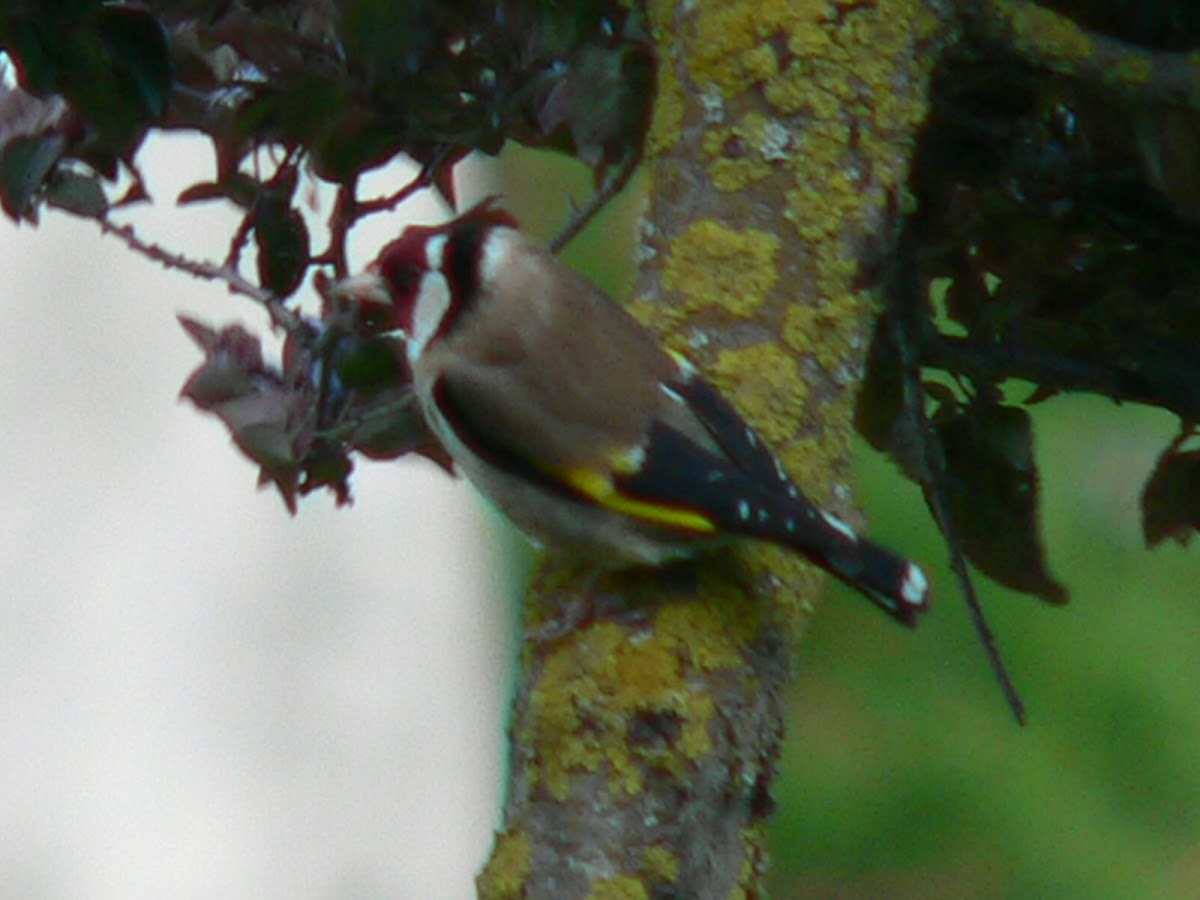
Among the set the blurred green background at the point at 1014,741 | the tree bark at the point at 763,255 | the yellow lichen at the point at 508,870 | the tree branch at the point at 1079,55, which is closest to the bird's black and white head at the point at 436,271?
the tree bark at the point at 763,255

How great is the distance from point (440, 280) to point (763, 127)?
543 millimetres

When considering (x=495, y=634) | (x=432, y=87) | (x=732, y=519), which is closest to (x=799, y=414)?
(x=732, y=519)

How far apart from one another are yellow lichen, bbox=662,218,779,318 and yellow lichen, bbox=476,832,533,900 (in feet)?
1.32

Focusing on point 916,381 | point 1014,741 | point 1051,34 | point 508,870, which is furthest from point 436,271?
point 1014,741

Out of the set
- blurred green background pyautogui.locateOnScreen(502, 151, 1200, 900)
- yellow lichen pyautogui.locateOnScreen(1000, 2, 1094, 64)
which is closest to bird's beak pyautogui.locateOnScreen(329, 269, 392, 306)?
yellow lichen pyautogui.locateOnScreen(1000, 2, 1094, 64)

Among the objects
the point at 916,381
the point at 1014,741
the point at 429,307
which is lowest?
the point at 1014,741

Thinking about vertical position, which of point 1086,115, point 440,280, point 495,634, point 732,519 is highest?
point 1086,115

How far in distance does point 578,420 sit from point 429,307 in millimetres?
235

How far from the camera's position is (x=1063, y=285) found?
5.63ft

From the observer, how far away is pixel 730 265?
4.87 feet

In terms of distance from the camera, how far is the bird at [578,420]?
5.09 feet

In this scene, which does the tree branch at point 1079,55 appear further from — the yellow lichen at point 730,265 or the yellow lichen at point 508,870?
the yellow lichen at point 508,870

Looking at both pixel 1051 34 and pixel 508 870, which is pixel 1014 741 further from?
pixel 508 870

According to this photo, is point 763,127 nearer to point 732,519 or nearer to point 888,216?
point 888,216
